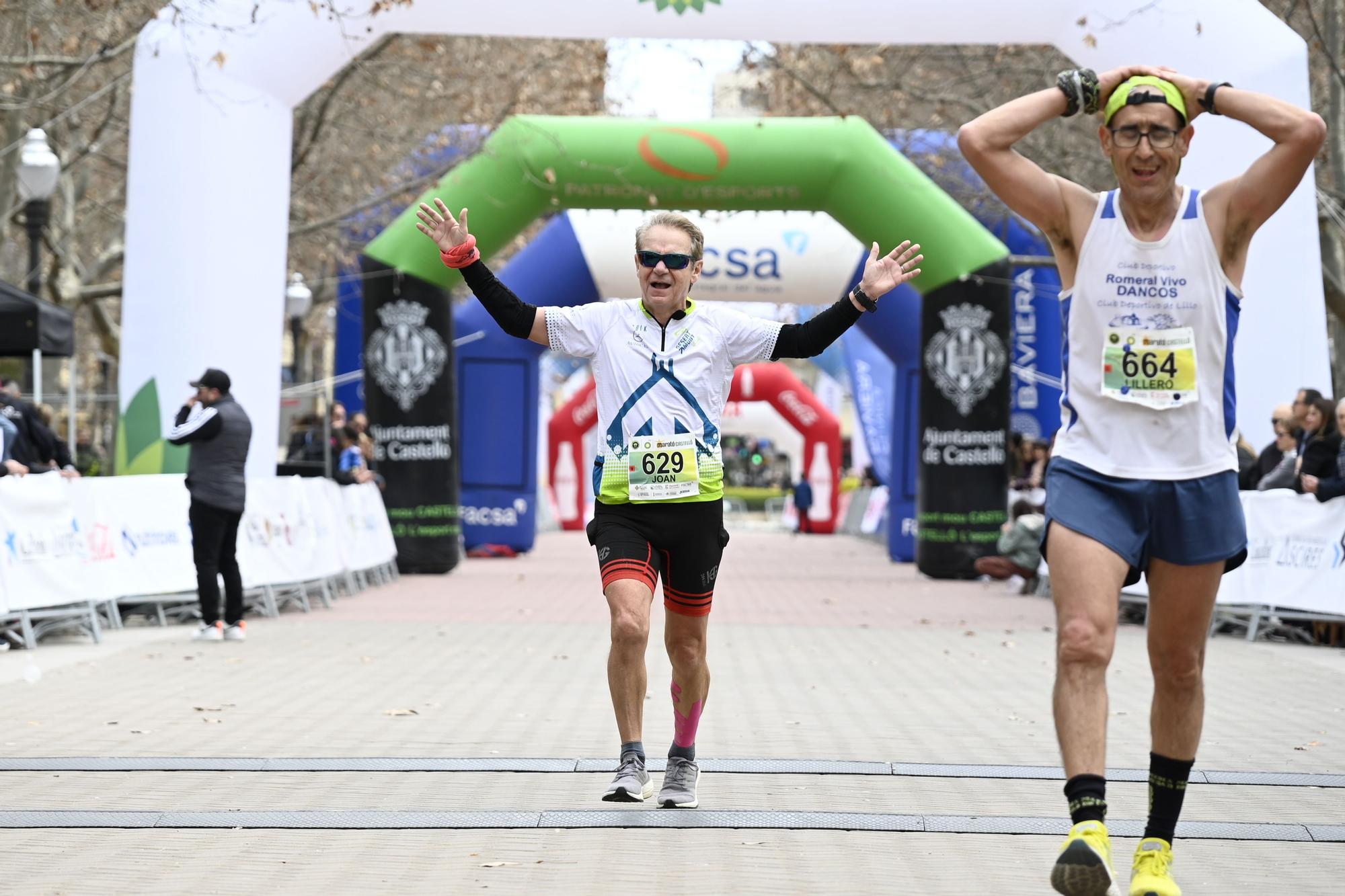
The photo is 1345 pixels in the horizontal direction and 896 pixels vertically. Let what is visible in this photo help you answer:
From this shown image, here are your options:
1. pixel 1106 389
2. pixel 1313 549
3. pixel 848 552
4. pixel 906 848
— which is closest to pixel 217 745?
pixel 906 848

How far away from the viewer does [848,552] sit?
30.2 metres

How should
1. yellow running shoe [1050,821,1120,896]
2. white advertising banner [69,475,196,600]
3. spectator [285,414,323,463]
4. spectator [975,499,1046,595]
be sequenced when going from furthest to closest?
spectator [285,414,323,463] < spectator [975,499,1046,595] < white advertising banner [69,475,196,600] < yellow running shoe [1050,821,1120,896]

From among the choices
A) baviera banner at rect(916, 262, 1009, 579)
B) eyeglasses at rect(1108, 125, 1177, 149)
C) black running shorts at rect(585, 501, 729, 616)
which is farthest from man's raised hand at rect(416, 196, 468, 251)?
baviera banner at rect(916, 262, 1009, 579)

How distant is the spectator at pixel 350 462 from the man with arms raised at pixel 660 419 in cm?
1137

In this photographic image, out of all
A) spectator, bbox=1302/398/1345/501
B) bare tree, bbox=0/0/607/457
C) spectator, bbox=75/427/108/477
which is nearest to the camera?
spectator, bbox=1302/398/1345/501

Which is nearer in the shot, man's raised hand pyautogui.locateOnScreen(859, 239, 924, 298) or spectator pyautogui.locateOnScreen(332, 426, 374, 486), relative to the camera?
man's raised hand pyautogui.locateOnScreen(859, 239, 924, 298)

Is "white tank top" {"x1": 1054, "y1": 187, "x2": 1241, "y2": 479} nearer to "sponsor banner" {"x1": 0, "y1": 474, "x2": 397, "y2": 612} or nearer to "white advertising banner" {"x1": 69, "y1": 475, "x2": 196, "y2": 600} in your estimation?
"sponsor banner" {"x1": 0, "y1": 474, "x2": 397, "y2": 612}

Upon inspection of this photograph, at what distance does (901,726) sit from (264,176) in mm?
9418

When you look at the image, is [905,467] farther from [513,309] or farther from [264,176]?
[513,309]

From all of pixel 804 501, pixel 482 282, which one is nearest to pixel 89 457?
pixel 804 501

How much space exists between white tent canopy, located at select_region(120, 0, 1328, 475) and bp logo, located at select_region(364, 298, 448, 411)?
3.75m

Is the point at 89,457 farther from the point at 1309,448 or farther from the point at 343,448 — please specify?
the point at 1309,448

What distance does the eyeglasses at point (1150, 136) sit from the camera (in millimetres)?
4625

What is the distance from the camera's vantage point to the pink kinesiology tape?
238 inches
